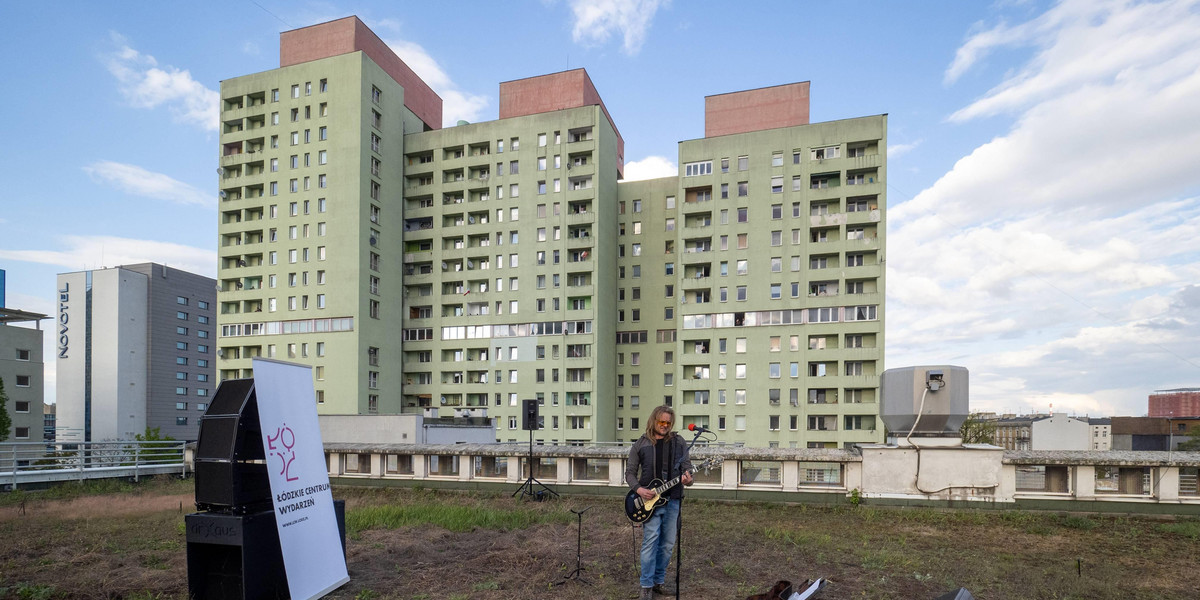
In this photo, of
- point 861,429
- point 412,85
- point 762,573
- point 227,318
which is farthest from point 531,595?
point 412,85

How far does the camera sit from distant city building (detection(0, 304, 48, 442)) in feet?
178

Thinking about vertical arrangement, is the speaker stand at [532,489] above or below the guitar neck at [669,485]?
below

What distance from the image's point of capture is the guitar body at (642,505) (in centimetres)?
696

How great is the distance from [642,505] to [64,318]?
107m

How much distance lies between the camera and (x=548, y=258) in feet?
185

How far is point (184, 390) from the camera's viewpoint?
298 feet

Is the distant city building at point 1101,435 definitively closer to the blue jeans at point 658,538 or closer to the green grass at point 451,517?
the green grass at point 451,517

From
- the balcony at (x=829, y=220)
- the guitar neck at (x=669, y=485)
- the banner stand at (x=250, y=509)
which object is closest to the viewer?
the banner stand at (x=250, y=509)

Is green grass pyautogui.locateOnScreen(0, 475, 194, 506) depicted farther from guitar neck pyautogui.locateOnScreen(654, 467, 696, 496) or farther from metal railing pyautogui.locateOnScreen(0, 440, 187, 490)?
guitar neck pyautogui.locateOnScreen(654, 467, 696, 496)

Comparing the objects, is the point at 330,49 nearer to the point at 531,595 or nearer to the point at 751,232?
the point at 751,232

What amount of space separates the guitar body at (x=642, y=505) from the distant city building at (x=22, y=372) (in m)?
66.7

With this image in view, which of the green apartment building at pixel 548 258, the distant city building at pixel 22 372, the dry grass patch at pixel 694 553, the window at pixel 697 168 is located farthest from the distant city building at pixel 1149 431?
the distant city building at pixel 22 372

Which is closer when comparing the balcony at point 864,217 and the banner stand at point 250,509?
the banner stand at point 250,509

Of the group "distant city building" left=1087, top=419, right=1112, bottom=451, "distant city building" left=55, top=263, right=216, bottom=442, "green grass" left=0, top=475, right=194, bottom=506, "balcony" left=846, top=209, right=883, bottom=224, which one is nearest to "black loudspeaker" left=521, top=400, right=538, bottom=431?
"green grass" left=0, top=475, right=194, bottom=506
